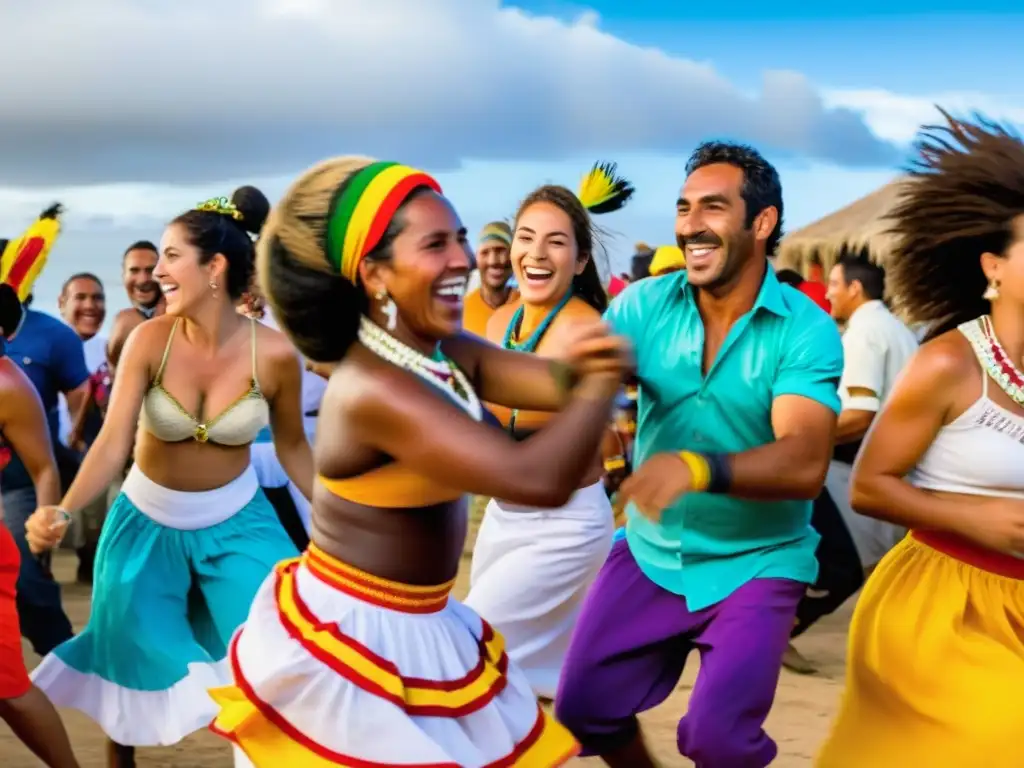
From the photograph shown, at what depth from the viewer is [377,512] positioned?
320 cm

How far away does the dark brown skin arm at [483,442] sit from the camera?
295cm

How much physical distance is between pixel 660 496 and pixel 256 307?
4.22 metres

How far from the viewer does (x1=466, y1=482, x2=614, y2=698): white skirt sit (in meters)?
5.74

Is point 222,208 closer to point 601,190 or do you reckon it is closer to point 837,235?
point 601,190

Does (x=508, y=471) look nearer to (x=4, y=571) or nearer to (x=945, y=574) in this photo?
(x=945, y=574)

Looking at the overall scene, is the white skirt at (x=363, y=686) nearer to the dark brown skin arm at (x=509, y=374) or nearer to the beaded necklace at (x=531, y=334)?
the dark brown skin arm at (x=509, y=374)

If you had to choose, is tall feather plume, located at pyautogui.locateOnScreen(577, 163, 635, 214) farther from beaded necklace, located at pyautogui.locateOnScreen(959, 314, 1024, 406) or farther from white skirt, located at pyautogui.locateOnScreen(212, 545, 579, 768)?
white skirt, located at pyautogui.locateOnScreen(212, 545, 579, 768)

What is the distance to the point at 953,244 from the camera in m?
4.41

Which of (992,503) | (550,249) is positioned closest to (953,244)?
(992,503)

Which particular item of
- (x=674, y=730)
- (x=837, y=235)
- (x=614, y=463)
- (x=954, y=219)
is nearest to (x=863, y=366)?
(x=614, y=463)

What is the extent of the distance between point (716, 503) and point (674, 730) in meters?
2.77

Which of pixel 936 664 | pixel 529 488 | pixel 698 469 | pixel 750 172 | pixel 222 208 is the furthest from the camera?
pixel 222 208

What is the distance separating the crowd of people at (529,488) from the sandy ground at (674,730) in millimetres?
513

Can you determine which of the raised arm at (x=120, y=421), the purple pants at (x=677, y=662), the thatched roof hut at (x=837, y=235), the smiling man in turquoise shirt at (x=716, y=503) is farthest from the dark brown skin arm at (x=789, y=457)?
the thatched roof hut at (x=837, y=235)
